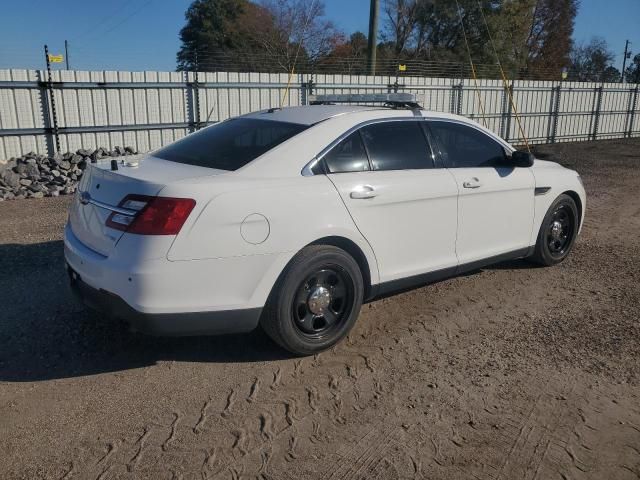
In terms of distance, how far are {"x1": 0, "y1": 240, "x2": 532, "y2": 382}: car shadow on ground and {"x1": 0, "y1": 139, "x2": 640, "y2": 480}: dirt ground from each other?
0.05ft

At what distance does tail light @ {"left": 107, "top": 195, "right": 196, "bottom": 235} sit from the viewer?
3232 millimetres

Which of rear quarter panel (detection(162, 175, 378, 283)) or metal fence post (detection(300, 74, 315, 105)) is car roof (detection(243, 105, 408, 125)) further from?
metal fence post (detection(300, 74, 315, 105))

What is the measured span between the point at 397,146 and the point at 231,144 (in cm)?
121

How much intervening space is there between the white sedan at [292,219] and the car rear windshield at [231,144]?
2 centimetres

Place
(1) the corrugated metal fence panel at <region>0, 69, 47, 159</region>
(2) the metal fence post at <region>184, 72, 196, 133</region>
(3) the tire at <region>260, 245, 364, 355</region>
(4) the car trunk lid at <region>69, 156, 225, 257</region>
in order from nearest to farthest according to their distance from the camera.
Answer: (4) the car trunk lid at <region>69, 156, 225, 257</region>
(3) the tire at <region>260, 245, 364, 355</region>
(1) the corrugated metal fence panel at <region>0, 69, 47, 159</region>
(2) the metal fence post at <region>184, 72, 196, 133</region>

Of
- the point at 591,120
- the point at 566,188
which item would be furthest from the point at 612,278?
the point at 591,120

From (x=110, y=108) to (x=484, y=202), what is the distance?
8976mm

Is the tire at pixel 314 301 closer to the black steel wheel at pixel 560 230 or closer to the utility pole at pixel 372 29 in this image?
the black steel wheel at pixel 560 230

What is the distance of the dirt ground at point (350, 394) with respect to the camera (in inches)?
112

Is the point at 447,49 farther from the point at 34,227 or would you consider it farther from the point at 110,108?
the point at 34,227

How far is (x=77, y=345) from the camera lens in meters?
3.97

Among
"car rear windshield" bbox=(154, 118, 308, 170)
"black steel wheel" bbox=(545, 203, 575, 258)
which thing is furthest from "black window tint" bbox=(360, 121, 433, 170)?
"black steel wheel" bbox=(545, 203, 575, 258)

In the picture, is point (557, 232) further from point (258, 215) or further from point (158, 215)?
point (158, 215)

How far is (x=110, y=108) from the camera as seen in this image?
11.6 meters
